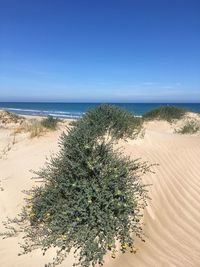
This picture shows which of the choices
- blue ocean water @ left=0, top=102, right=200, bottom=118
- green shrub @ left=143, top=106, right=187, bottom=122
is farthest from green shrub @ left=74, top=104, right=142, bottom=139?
green shrub @ left=143, top=106, right=187, bottom=122

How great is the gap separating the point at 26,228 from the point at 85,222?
0.93 metres

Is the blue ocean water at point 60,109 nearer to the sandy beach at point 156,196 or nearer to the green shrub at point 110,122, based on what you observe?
the green shrub at point 110,122

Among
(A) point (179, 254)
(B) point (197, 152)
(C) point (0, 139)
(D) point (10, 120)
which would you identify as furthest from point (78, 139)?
(D) point (10, 120)

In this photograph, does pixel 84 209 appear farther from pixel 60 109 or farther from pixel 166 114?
pixel 60 109

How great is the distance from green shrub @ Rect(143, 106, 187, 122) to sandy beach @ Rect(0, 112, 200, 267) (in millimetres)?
8402

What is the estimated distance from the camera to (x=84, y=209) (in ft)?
14.4

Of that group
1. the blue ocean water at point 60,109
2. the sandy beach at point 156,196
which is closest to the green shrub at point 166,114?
the blue ocean water at point 60,109

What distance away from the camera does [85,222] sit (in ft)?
14.5

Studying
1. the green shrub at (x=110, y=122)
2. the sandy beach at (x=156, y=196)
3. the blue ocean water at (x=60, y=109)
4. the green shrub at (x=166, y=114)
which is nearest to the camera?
the sandy beach at (x=156, y=196)

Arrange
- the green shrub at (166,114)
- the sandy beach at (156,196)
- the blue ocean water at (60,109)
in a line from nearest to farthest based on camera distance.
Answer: the sandy beach at (156,196) < the green shrub at (166,114) < the blue ocean water at (60,109)

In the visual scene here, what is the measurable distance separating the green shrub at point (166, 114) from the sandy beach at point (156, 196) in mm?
8402

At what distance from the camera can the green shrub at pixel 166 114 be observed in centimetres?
1869

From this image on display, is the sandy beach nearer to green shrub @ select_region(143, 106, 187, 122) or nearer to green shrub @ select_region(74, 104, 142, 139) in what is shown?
green shrub @ select_region(74, 104, 142, 139)

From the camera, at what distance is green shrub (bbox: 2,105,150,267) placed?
426 centimetres
